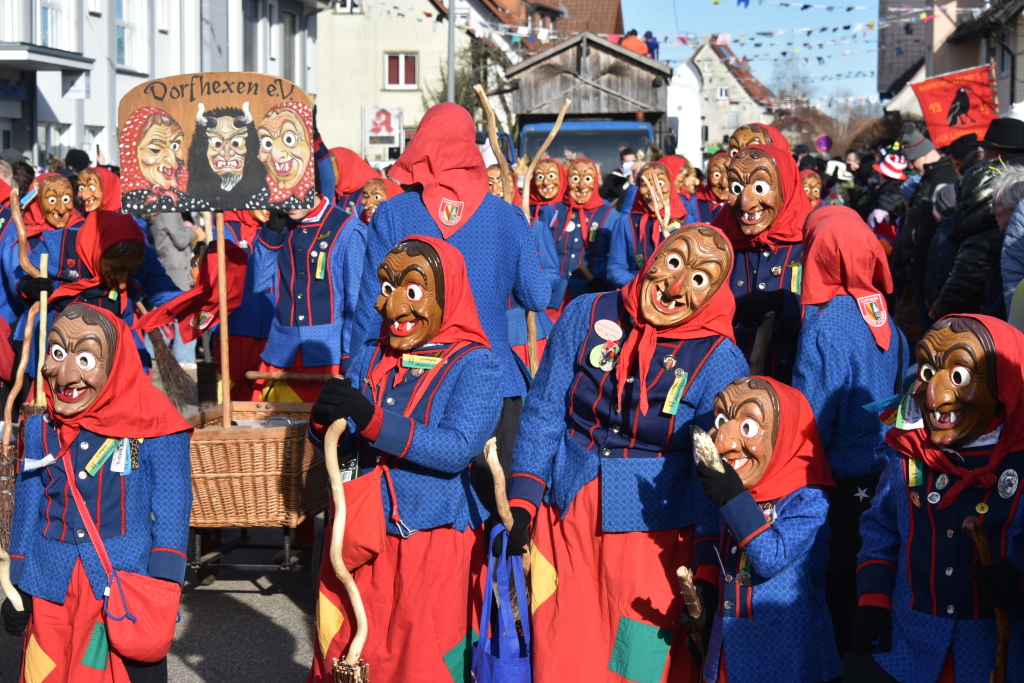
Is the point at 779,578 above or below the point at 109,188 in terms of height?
below

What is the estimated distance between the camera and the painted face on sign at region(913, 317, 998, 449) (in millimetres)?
3141

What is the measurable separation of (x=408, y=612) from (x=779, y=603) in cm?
116

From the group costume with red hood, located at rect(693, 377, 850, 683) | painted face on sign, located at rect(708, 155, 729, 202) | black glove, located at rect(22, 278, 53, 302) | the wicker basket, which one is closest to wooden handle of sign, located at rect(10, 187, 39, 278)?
black glove, located at rect(22, 278, 53, 302)

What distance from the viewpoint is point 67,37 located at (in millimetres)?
20844

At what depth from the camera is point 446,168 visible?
17.9 ft

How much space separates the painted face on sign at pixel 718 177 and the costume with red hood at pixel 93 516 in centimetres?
559

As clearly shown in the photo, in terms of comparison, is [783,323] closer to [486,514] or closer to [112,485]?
[486,514]

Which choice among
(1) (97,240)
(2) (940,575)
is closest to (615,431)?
(2) (940,575)

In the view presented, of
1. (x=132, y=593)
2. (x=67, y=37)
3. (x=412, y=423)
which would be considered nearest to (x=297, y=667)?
(x=132, y=593)

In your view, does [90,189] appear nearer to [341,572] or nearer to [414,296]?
[414,296]

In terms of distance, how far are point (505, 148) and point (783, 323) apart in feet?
30.4

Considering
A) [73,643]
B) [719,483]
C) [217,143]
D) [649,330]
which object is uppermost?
[217,143]

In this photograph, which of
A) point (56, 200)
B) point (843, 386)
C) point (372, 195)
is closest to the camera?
point (843, 386)

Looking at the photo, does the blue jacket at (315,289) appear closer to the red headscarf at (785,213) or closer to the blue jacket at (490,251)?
the blue jacket at (490,251)
